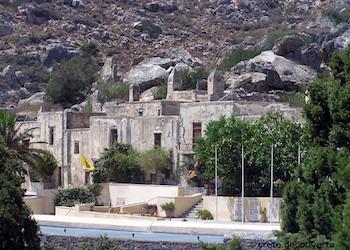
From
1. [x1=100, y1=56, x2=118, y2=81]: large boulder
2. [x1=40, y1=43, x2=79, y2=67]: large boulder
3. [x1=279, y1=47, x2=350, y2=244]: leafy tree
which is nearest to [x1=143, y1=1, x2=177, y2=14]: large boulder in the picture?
[x1=40, y1=43, x2=79, y2=67]: large boulder

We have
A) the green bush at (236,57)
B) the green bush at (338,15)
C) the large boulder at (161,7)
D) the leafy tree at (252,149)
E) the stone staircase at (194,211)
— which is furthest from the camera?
the large boulder at (161,7)

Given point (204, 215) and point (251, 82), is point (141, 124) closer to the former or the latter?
point (204, 215)

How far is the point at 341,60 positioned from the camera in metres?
23.9

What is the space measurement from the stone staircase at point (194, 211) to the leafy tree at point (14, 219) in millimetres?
15526

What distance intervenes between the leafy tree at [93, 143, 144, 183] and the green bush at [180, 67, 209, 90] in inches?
607

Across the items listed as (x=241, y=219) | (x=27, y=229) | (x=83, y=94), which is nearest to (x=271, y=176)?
(x=241, y=219)

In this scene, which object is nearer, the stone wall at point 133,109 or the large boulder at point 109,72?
the stone wall at point 133,109

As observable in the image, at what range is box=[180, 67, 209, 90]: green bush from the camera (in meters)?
61.5

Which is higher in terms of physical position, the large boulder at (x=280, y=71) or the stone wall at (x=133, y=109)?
the large boulder at (x=280, y=71)

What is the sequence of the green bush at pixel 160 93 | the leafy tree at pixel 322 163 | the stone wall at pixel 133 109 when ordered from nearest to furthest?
1. the leafy tree at pixel 322 163
2. the stone wall at pixel 133 109
3. the green bush at pixel 160 93

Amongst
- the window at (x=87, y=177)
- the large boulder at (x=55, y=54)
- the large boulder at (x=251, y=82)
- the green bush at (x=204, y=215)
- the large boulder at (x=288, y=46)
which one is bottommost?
the green bush at (x=204, y=215)

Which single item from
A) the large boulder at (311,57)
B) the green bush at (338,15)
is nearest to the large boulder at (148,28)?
the green bush at (338,15)

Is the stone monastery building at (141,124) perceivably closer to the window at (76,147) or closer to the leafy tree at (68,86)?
the window at (76,147)

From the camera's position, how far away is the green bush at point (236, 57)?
69562mm
